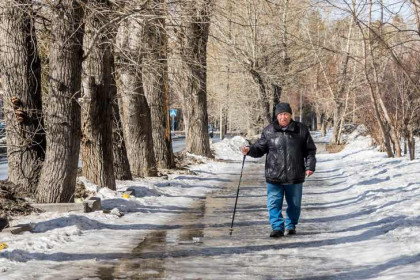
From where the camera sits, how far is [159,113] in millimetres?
20031

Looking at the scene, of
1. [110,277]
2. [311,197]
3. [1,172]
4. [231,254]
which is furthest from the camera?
[1,172]

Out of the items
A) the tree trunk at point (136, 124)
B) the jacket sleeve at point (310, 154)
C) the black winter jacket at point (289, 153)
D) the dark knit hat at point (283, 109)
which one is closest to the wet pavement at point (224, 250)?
the black winter jacket at point (289, 153)

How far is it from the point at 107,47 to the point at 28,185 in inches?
133

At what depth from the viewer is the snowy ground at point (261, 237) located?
650cm

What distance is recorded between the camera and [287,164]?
8.66m

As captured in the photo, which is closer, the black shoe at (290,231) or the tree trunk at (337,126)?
the black shoe at (290,231)

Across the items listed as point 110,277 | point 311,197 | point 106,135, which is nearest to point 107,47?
point 106,135

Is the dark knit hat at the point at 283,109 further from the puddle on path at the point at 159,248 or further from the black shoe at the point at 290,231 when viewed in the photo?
the puddle on path at the point at 159,248

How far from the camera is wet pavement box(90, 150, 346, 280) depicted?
21.1 ft

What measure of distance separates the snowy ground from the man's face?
1.55 m

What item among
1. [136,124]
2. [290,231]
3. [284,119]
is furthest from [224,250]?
[136,124]

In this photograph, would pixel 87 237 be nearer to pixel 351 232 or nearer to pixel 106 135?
pixel 351 232

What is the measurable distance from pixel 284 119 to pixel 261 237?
163 centimetres

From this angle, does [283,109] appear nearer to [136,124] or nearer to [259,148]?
[259,148]
